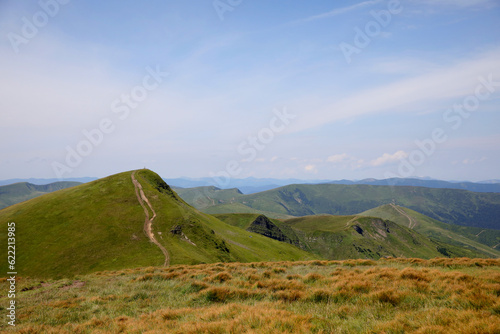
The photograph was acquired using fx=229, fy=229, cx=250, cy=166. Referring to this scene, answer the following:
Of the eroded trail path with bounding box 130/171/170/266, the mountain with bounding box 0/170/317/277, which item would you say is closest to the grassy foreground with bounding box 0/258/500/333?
the eroded trail path with bounding box 130/171/170/266

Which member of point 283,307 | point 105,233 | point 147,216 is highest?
point 283,307

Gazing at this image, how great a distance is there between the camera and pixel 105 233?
58188mm

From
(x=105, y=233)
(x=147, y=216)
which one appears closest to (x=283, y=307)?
(x=105, y=233)

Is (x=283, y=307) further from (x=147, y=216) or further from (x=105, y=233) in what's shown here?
(x=147, y=216)

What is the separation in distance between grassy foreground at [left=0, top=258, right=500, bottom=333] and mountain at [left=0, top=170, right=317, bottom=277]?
3629cm

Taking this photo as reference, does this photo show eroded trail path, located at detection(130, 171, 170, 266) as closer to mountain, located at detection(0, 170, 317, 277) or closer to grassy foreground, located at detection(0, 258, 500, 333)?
mountain, located at detection(0, 170, 317, 277)

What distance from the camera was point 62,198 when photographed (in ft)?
251

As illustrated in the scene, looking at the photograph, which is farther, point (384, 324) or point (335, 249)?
point (335, 249)

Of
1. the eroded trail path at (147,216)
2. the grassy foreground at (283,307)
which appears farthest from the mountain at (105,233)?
the grassy foreground at (283,307)

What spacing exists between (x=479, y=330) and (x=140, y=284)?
59.9 feet

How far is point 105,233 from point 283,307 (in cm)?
6292

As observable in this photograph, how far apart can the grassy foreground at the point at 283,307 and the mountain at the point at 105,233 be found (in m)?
36.3

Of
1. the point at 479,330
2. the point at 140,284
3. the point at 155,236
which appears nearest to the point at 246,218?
the point at 155,236

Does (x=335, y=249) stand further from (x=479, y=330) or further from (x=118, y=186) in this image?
(x=479, y=330)
